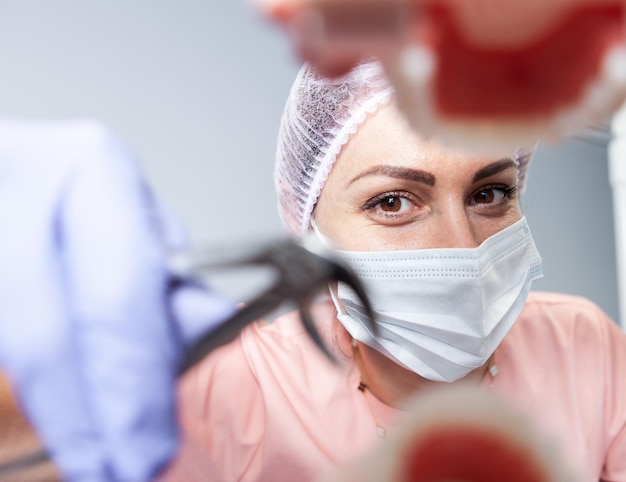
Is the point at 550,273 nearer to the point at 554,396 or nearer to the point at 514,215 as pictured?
the point at 554,396

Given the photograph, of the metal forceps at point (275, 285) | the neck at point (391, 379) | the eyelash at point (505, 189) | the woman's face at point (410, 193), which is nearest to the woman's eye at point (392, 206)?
the woman's face at point (410, 193)

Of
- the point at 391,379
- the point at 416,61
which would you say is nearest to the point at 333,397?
the point at 391,379

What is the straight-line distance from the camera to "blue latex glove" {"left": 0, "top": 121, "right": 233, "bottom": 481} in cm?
35

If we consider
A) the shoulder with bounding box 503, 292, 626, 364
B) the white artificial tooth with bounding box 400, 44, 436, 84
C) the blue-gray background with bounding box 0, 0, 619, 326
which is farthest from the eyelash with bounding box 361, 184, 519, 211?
the white artificial tooth with bounding box 400, 44, 436, 84

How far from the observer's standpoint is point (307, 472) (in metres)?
0.67

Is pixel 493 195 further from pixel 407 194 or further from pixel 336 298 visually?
pixel 336 298

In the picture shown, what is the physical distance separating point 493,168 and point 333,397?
367 mm

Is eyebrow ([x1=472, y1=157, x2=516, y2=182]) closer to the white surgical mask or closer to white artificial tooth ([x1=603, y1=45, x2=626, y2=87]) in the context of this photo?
the white surgical mask

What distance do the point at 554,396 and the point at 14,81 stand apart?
2.61 ft

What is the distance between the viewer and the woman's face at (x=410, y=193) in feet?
2.13

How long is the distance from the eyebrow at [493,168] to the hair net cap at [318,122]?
0.20ft

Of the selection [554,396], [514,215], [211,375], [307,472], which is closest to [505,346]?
[554,396]

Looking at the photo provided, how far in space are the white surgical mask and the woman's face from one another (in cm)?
2

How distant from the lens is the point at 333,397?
75 cm
